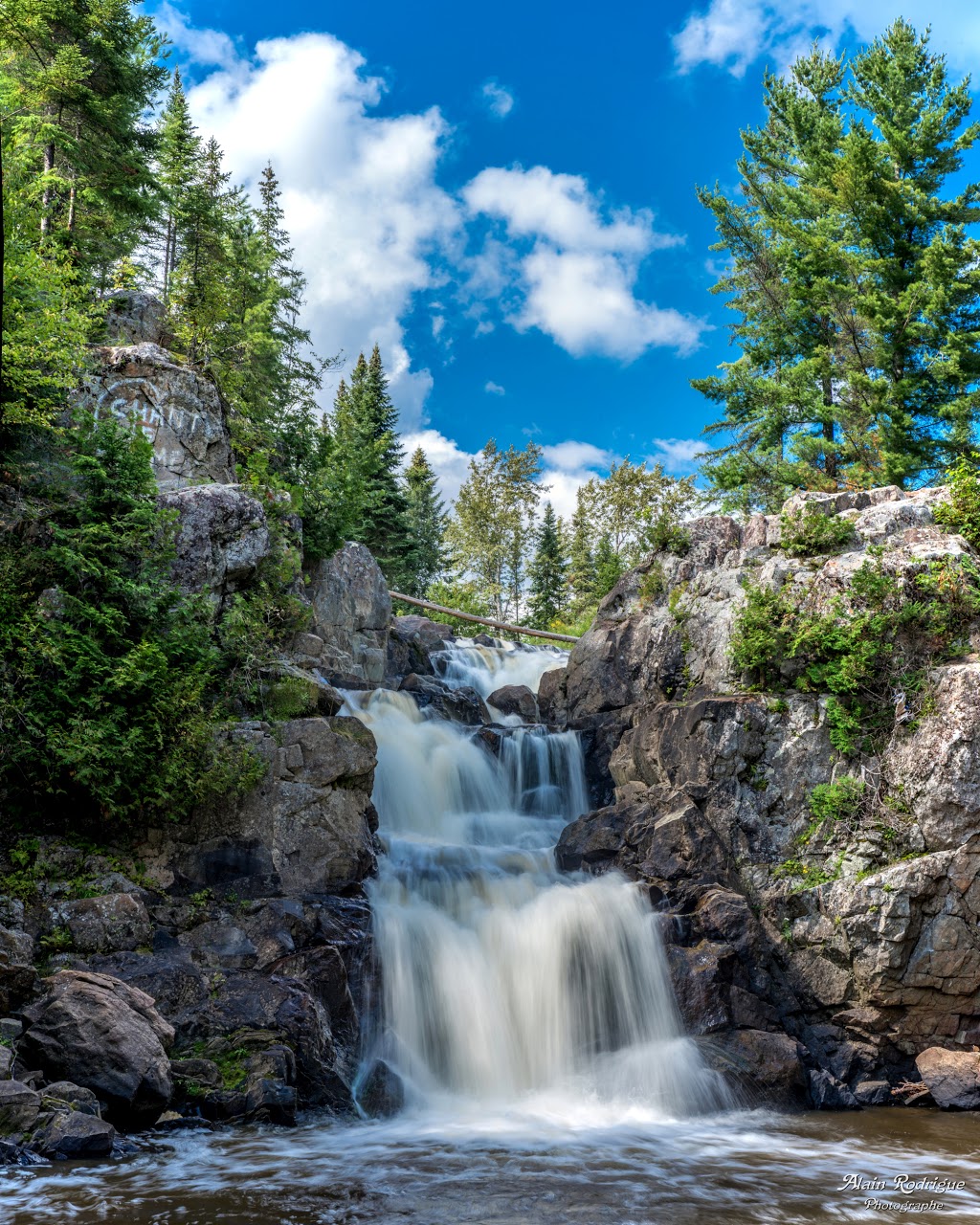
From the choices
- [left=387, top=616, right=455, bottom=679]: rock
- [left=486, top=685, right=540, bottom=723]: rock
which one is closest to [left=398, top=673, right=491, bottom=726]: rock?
[left=486, top=685, right=540, bottom=723]: rock

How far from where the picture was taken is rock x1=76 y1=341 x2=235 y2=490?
15922mm

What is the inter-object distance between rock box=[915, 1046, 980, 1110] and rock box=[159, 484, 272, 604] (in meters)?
12.7

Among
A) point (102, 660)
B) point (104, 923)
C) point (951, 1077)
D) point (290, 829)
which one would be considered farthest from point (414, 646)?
point (951, 1077)

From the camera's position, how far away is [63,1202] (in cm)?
620

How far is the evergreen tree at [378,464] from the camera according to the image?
33.5 metres

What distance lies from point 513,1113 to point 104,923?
5359 millimetres

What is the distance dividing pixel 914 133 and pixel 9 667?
23417mm

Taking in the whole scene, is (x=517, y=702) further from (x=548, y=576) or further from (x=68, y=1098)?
(x=548, y=576)

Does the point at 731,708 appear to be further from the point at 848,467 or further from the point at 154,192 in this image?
the point at 154,192

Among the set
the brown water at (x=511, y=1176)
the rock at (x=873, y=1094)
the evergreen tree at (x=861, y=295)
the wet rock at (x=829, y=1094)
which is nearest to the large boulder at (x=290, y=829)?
the brown water at (x=511, y=1176)

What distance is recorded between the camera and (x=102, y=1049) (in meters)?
7.88

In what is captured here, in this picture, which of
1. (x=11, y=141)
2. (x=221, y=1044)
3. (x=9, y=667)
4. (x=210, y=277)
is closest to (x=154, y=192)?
(x=210, y=277)

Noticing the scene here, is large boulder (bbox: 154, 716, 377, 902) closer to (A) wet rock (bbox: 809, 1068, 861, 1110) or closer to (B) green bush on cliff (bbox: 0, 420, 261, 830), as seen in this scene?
(B) green bush on cliff (bbox: 0, 420, 261, 830)

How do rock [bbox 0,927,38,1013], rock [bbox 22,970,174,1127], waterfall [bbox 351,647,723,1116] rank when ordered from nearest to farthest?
rock [bbox 22,970,174,1127] < rock [bbox 0,927,38,1013] < waterfall [bbox 351,647,723,1116]
